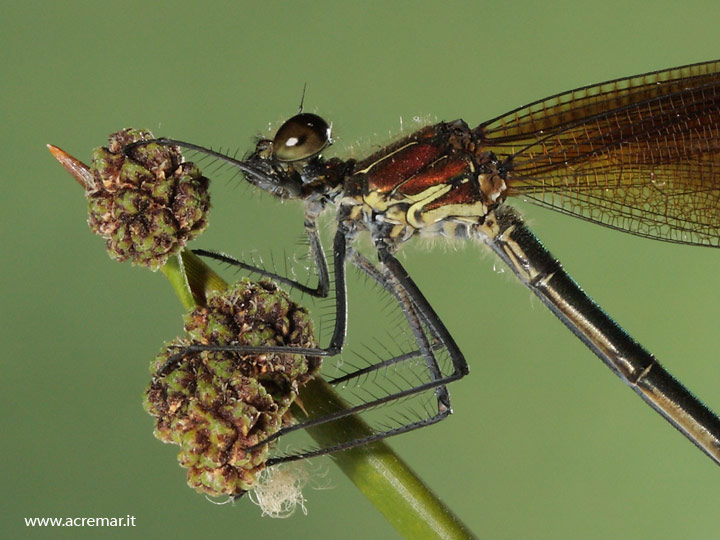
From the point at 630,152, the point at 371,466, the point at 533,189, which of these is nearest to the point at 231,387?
the point at 371,466

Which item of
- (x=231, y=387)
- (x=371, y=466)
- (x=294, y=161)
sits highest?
(x=294, y=161)

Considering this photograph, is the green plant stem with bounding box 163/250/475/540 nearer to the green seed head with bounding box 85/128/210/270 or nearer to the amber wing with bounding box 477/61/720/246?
the green seed head with bounding box 85/128/210/270

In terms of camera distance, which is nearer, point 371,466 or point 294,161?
point 371,466

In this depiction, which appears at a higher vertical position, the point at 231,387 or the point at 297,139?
the point at 297,139

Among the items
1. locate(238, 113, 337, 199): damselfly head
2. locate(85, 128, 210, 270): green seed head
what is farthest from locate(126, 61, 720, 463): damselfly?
locate(85, 128, 210, 270): green seed head

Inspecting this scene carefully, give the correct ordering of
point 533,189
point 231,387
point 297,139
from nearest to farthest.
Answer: point 231,387 → point 297,139 → point 533,189

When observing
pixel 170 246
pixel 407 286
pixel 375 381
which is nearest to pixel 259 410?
pixel 170 246

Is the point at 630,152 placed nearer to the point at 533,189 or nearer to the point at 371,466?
the point at 533,189
